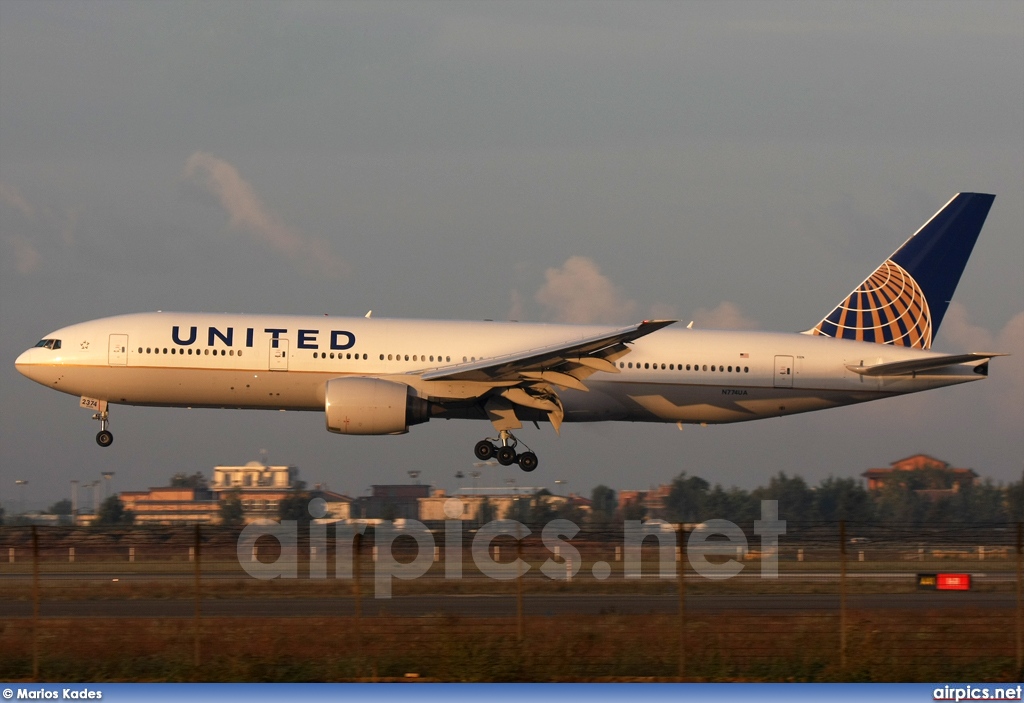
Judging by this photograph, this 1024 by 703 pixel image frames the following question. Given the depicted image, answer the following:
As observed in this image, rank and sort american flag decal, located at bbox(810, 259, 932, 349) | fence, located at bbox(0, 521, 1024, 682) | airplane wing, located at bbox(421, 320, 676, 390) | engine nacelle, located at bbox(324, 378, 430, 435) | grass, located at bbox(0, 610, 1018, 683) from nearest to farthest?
grass, located at bbox(0, 610, 1018, 683) → fence, located at bbox(0, 521, 1024, 682) → airplane wing, located at bbox(421, 320, 676, 390) → engine nacelle, located at bbox(324, 378, 430, 435) → american flag decal, located at bbox(810, 259, 932, 349)

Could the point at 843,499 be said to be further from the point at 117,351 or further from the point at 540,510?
the point at 117,351

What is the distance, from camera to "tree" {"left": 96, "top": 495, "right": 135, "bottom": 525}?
109ft

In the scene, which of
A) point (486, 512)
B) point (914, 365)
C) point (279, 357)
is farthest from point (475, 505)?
point (914, 365)

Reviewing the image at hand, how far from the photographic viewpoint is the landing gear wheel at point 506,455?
3347 cm

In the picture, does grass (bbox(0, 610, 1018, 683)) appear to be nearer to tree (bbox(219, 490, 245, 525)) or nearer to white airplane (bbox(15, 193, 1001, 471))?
white airplane (bbox(15, 193, 1001, 471))

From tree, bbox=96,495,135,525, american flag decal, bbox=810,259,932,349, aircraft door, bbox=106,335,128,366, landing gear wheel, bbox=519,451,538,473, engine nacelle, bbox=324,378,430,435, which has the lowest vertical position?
tree, bbox=96,495,135,525

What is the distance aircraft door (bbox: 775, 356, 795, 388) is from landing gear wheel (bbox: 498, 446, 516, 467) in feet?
23.7

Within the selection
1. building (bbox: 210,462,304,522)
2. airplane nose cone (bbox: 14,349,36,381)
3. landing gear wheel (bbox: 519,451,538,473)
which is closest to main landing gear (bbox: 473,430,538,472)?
landing gear wheel (bbox: 519,451,538,473)

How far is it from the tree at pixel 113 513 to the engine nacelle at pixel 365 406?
6426 mm

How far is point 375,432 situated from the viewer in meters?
31.3

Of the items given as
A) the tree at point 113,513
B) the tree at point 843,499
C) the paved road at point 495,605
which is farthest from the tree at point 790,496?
the tree at point 113,513

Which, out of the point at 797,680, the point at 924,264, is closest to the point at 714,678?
the point at 797,680

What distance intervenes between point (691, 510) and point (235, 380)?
12565mm

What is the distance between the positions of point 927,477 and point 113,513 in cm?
2405
